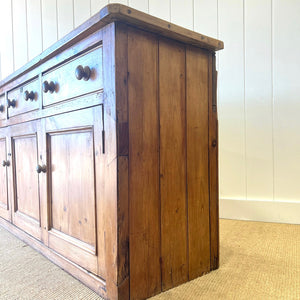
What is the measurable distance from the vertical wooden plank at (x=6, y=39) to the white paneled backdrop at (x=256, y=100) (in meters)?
1.80

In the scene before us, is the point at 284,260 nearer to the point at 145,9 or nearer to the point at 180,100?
the point at 180,100

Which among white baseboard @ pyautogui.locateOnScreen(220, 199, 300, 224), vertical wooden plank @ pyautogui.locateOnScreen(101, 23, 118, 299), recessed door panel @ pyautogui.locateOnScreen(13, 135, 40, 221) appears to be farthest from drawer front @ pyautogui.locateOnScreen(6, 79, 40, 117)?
white baseboard @ pyautogui.locateOnScreen(220, 199, 300, 224)

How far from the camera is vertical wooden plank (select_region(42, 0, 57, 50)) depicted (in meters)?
2.38

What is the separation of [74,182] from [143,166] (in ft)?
0.92

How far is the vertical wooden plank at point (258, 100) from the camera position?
61.8 inches

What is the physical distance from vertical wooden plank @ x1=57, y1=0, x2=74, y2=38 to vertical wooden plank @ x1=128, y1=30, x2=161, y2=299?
180cm

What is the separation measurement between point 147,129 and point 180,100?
0.59 ft

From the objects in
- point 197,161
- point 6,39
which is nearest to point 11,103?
point 197,161

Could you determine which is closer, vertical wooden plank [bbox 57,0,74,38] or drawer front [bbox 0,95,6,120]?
drawer front [bbox 0,95,6,120]

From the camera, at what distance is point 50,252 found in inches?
41.5

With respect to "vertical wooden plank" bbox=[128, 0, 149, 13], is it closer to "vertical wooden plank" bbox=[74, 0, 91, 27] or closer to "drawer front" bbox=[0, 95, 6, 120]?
"vertical wooden plank" bbox=[74, 0, 91, 27]

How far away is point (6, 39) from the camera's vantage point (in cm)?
279

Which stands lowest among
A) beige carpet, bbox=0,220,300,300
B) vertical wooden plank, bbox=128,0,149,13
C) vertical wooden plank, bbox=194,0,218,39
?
beige carpet, bbox=0,220,300,300

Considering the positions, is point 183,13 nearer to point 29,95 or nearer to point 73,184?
point 29,95
